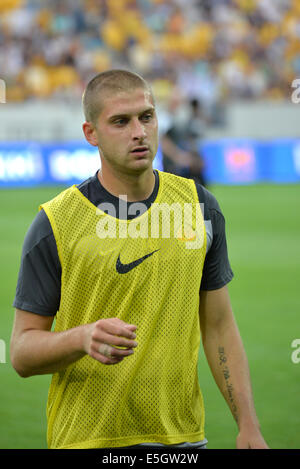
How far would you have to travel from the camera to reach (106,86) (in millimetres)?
2730

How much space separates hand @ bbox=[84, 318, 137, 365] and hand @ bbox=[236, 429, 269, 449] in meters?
0.68

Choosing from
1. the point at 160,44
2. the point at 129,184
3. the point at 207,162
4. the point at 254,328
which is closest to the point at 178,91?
the point at 160,44

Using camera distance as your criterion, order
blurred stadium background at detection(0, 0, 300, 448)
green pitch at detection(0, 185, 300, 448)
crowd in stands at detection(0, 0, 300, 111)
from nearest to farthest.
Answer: green pitch at detection(0, 185, 300, 448), blurred stadium background at detection(0, 0, 300, 448), crowd in stands at detection(0, 0, 300, 111)

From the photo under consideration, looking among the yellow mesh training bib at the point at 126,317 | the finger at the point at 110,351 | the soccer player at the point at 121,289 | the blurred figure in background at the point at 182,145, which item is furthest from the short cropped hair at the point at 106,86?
the blurred figure in background at the point at 182,145

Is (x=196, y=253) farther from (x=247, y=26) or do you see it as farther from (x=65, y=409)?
(x=247, y=26)

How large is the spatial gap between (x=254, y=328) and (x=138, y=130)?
4.79 meters

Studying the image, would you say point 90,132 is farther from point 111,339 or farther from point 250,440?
point 250,440

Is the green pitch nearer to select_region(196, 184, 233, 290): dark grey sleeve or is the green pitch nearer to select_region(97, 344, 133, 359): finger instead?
select_region(196, 184, 233, 290): dark grey sleeve

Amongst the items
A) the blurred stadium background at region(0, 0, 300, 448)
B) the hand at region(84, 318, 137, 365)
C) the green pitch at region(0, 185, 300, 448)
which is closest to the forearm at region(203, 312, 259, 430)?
the hand at region(84, 318, 137, 365)

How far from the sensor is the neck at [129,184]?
2744 millimetres

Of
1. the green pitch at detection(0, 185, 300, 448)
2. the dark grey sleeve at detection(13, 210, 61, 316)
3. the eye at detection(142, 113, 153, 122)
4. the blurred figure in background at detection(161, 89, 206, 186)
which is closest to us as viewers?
the dark grey sleeve at detection(13, 210, 61, 316)

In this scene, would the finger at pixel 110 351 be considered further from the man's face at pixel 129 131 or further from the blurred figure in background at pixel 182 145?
the blurred figure in background at pixel 182 145

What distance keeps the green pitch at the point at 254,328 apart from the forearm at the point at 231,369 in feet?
5.86

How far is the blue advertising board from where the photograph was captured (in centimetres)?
2061
